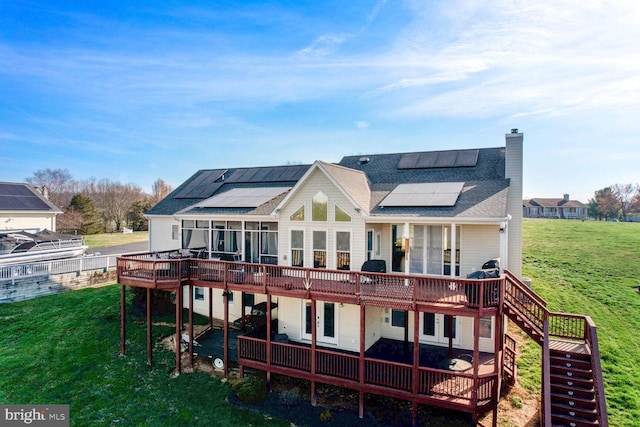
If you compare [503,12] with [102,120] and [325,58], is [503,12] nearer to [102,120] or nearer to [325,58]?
[325,58]

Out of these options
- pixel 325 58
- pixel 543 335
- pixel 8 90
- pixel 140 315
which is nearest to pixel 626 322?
pixel 543 335

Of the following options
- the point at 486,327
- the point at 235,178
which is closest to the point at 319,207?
the point at 486,327

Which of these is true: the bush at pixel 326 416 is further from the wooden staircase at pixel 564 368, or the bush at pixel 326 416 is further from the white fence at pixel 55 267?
the white fence at pixel 55 267

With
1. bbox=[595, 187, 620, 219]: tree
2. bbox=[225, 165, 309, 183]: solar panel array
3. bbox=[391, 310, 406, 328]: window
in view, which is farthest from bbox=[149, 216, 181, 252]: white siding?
bbox=[595, 187, 620, 219]: tree

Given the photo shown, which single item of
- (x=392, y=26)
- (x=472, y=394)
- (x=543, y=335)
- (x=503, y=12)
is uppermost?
(x=392, y=26)

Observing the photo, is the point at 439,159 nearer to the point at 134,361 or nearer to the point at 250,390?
the point at 250,390

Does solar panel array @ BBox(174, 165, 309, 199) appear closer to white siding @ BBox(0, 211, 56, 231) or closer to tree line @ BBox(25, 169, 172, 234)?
white siding @ BBox(0, 211, 56, 231)

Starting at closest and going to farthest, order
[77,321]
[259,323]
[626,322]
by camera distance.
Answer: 1. [259,323]
2. [626,322]
3. [77,321]

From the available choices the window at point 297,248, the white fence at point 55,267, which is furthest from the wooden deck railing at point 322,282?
the white fence at point 55,267
